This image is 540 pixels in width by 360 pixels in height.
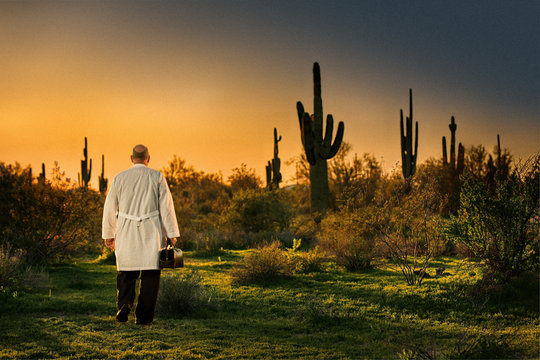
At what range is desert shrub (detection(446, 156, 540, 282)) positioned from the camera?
396 inches

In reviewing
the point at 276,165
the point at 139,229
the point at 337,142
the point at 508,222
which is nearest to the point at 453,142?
the point at 276,165

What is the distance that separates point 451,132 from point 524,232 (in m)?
27.5

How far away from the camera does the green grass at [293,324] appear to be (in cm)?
700

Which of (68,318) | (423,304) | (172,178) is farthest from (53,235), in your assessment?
(172,178)

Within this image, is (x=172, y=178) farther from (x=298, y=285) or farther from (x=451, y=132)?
(x=298, y=285)

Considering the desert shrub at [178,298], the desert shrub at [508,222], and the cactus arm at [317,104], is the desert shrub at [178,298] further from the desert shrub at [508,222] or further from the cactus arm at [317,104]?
the cactus arm at [317,104]

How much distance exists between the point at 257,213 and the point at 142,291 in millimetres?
16429

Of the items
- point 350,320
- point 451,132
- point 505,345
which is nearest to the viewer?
point 505,345

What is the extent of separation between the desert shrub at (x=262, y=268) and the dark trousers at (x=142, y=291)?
621cm

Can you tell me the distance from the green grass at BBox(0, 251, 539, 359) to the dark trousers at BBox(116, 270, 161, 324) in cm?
107

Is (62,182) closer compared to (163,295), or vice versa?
(163,295)

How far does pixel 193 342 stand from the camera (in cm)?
742

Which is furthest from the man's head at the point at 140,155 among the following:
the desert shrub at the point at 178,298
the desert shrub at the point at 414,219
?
the desert shrub at the point at 414,219

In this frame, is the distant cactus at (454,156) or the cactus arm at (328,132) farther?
the distant cactus at (454,156)
